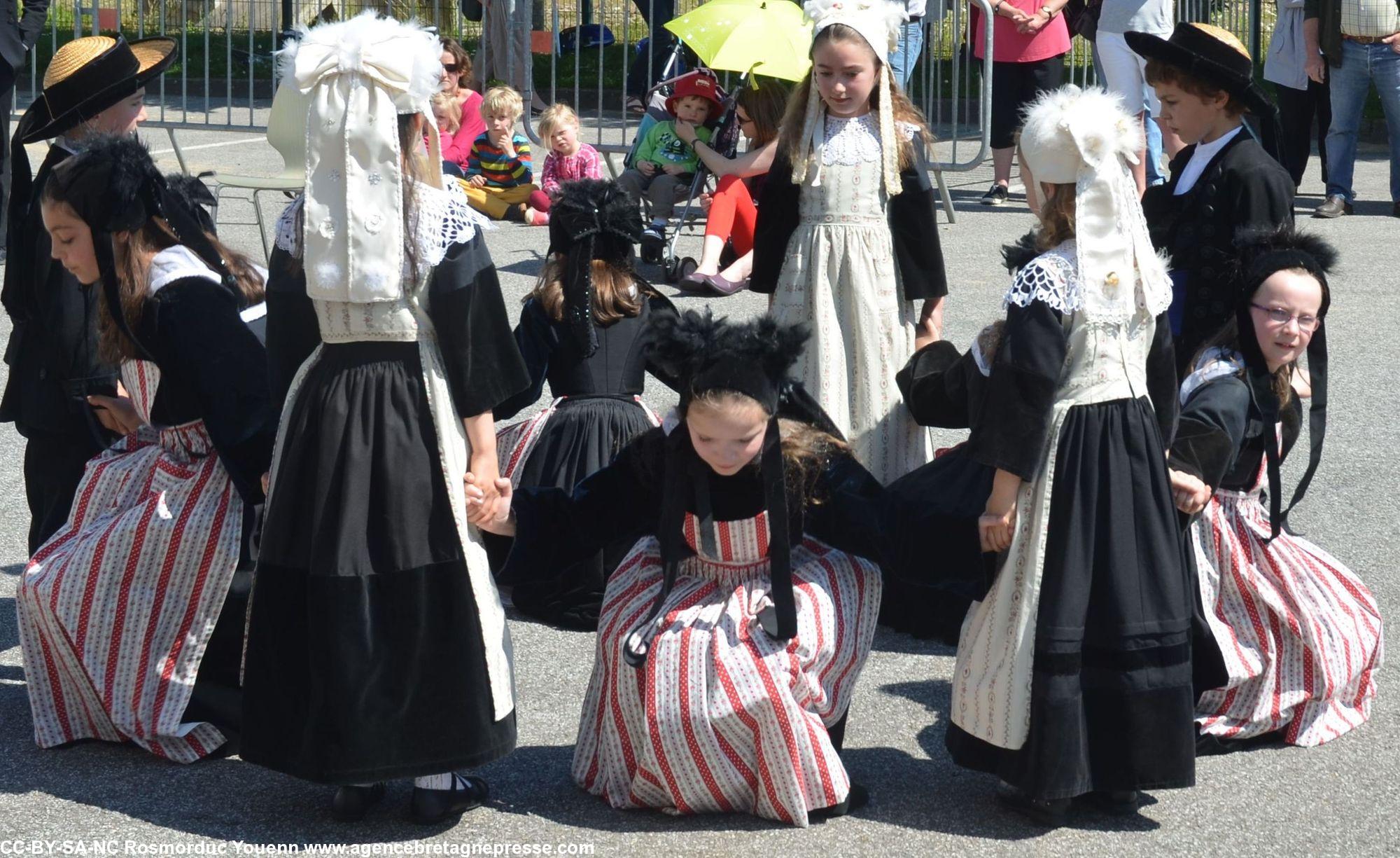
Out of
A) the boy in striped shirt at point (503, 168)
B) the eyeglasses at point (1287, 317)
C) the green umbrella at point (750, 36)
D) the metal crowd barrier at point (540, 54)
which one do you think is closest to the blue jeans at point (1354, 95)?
the metal crowd barrier at point (540, 54)

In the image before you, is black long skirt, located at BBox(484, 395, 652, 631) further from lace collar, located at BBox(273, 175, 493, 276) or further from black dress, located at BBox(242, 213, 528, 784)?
lace collar, located at BBox(273, 175, 493, 276)

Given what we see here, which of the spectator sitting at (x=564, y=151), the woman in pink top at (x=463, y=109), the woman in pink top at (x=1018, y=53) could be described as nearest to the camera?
the spectator sitting at (x=564, y=151)

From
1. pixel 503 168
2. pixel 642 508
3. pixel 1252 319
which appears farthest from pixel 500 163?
pixel 1252 319

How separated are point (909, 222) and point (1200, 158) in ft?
2.77

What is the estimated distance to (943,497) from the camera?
12.6 ft

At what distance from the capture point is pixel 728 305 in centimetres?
861

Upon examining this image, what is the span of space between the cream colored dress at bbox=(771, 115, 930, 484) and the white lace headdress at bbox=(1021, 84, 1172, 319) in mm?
1264

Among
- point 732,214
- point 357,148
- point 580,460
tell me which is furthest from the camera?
point 732,214

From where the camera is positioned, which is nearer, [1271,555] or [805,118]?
[1271,555]

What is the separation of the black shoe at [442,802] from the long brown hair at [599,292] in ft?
5.83

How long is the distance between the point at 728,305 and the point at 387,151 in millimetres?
5343

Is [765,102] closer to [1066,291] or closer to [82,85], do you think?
[82,85]

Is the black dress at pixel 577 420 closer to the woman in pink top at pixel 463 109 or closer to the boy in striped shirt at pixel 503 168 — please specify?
the boy in striped shirt at pixel 503 168

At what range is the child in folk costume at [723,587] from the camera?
361 cm
